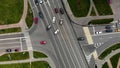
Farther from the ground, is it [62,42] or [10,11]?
[10,11]

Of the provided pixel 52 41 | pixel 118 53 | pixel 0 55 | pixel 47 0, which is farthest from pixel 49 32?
pixel 118 53

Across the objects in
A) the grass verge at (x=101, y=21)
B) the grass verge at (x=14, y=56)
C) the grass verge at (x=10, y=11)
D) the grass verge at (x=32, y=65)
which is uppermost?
the grass verge at (x=10, y=11)

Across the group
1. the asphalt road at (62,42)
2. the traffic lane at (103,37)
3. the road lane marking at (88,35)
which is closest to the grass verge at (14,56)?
the asphalt road at (62,42)

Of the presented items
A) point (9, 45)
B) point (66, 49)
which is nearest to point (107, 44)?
point (66, 49)

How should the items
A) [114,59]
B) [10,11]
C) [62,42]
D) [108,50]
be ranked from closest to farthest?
[10,11] < [62,42] < [114,59] < [108,50]

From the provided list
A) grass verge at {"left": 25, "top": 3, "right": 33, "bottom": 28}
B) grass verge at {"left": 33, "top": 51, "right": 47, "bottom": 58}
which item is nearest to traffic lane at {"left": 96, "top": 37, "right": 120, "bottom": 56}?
grass verge at {"left": 33, "top": 51, "right": 47, "bottom": 58}

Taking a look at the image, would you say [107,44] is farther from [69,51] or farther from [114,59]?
[69,51]

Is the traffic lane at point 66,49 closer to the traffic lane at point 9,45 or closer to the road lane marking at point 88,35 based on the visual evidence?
the road lane marking at point 88,35
